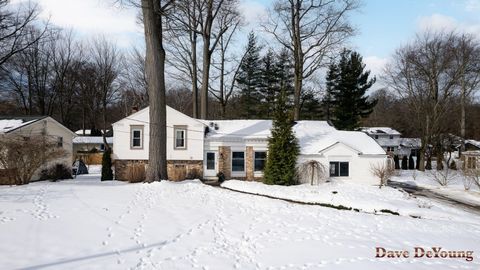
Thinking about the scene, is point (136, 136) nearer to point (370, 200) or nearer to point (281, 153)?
point (281, 153)

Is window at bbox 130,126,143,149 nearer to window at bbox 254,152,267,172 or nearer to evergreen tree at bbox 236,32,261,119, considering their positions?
window at bbox 254,152,267,172

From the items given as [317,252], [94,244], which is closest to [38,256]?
[94,244]

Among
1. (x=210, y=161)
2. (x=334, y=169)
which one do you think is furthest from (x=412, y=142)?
(x=210, y=161)

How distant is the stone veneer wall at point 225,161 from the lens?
2245cm

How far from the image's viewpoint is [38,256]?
219 inches

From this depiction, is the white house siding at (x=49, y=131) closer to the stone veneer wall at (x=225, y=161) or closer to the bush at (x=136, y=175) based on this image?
the bush at (x=136, y=175)

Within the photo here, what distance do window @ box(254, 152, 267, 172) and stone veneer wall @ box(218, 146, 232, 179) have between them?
1.73 metres

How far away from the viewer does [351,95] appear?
36531 mm

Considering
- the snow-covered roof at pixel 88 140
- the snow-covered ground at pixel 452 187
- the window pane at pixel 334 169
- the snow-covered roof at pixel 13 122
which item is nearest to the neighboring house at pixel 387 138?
the snow-covered ground at pixel 452 187

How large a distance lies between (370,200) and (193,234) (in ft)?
32.8

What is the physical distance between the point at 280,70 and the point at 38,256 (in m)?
36.4

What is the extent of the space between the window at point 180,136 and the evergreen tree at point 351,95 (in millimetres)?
19533

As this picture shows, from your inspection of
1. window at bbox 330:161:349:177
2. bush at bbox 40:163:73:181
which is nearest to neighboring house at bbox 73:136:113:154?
bush at bbox 40:163:73:181

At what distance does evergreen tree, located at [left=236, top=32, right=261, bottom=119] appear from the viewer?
39.0 meters
